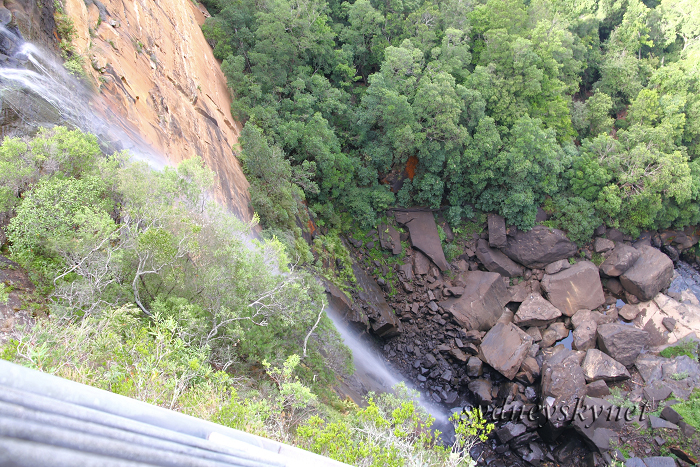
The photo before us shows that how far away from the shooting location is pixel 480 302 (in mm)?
19609

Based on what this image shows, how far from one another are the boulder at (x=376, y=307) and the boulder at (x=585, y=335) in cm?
852

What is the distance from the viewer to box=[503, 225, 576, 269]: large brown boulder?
69.1 ft

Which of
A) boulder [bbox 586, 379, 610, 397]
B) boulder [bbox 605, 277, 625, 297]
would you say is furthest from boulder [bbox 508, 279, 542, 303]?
boulder [bbox 586, 379, 610, 397]

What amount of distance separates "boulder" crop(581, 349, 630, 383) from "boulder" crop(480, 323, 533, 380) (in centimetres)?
248

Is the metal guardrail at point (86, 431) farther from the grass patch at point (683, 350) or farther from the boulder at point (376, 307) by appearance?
the grass patch at point (683, 350)

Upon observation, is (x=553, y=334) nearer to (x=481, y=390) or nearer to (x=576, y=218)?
(x=481, y=390)

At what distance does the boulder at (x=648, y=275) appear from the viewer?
1992 centimetres

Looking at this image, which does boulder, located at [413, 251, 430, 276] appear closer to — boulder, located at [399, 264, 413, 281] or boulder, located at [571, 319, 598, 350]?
boulder, located at [399, 264, 413, 281]

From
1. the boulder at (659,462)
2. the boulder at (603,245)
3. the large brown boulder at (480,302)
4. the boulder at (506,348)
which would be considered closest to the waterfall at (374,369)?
the boulder at (506,348)

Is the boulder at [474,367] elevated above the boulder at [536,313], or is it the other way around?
the boulder at [536,313]

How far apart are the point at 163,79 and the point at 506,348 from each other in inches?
715

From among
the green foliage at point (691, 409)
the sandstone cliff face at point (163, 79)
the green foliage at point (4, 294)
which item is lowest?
the green foliage at point (691, 409)

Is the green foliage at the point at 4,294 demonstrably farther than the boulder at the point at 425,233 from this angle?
No

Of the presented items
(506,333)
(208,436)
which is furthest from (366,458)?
(506,333)
